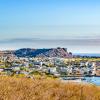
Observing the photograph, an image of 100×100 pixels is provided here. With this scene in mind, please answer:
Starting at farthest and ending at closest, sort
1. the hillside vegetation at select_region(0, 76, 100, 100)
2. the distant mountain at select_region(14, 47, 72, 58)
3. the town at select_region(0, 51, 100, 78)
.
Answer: the distant mountain at select_region(14, 47, 72, 58), the town at select_region(0, 51, 100, 78), the hillside vegetation at select_region(0, 76, 100, 100)

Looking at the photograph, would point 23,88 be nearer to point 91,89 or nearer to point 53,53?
point 91,89

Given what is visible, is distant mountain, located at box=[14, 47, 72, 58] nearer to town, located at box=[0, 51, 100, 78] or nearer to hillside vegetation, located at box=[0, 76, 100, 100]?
town, located at box=[0, 51, 100, 78]

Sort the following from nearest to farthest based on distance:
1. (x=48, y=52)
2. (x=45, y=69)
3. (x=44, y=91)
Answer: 1. (x=44, y=91)
2. (x=45, y=69)
3. (x=48, y=52)

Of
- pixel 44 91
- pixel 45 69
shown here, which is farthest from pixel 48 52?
pixel 44 91

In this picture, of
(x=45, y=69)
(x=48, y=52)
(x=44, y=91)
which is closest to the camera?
(x=44, y=91)

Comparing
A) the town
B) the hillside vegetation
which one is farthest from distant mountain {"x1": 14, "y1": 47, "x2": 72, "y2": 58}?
the hillside vegetation

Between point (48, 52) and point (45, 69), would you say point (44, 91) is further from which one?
point (48, 52)

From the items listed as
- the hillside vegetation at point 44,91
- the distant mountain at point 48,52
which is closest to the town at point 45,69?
the hillside vegetation at point 44,91

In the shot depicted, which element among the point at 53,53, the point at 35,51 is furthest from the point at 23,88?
the point at 35,51
